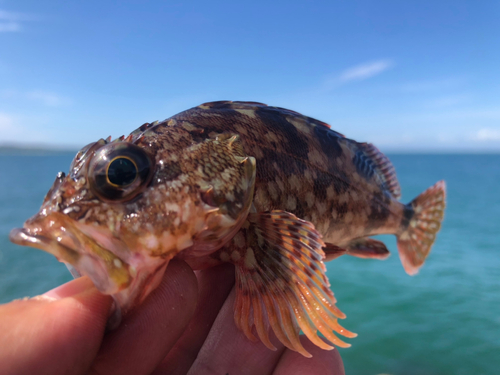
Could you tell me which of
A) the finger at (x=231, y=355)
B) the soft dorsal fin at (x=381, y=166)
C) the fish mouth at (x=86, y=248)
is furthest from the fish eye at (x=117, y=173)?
the soft dorsal fin at (x=381, y=166)

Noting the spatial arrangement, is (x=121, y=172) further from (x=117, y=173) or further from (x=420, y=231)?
(x=420, y=231)

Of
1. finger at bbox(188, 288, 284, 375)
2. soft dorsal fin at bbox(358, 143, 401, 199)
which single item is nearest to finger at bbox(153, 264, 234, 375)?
finger at bbox(188, 288, 284, 375)

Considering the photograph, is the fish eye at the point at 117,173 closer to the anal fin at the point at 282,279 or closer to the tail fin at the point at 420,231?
the anal fin at the point at 282,279

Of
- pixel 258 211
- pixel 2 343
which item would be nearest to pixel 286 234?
pixel 258 211

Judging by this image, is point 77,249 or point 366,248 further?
point 366,248

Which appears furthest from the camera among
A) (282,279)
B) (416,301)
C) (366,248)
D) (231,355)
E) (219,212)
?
(416,301)

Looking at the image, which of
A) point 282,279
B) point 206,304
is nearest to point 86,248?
point 282,279

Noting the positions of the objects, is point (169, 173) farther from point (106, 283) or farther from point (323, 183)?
point (323, 183)
